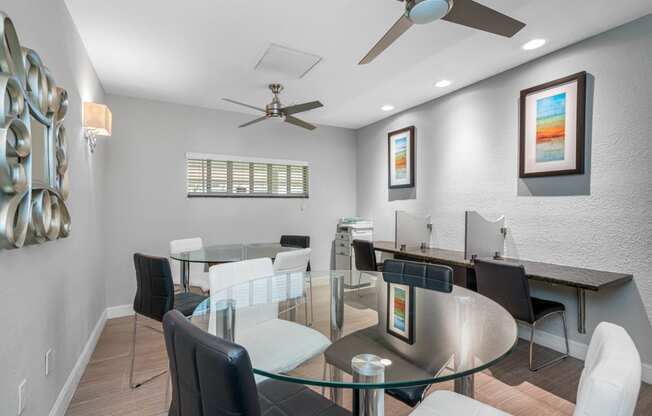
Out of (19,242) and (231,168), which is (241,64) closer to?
(231,168)

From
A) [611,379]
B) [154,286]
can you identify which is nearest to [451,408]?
[611,379]

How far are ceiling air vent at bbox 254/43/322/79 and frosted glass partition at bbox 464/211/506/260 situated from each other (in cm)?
201

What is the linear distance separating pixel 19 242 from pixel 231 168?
10.3ft

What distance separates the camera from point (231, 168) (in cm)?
430

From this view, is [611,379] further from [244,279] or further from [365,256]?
[365,256]

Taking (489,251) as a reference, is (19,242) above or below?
above

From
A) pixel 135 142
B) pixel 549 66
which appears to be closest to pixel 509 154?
pixel 549 66

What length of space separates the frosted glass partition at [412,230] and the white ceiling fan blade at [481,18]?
2367mm

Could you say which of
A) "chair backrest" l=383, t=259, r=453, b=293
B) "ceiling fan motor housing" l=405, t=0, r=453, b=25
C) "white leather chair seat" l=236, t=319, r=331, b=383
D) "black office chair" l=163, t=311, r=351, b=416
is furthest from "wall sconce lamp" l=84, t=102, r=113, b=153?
"chair backrest" l=383, t=259, r=453, b=293

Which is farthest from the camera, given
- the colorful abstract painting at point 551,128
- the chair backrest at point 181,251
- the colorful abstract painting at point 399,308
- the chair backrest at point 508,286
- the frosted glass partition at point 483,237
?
the chair backrest at point 181,251

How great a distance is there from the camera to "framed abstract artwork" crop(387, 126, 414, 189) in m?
4.14

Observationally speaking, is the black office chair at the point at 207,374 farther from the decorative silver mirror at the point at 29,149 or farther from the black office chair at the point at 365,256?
the black office chair at the point at 365,256

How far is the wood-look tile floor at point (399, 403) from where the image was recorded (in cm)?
194

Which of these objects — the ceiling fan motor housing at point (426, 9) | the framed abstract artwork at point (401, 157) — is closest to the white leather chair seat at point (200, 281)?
the framed abstract artwork at point (401, 157)
